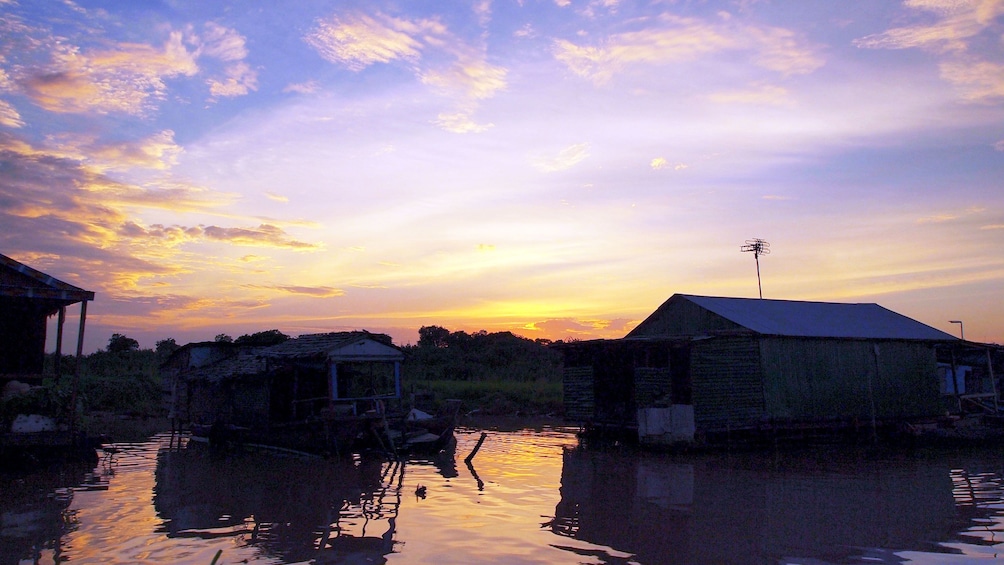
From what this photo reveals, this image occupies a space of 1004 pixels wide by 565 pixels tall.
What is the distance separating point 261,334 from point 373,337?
2454 centimetres

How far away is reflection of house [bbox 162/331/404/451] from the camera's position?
70.7 feet

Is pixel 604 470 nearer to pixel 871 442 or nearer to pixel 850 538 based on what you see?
pixel 850 538

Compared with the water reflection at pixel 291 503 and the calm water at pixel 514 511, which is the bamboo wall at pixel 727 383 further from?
the water reflection at pixel 291 503

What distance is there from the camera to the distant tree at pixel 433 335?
253ft

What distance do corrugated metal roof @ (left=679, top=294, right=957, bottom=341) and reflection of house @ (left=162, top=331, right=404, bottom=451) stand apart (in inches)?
470

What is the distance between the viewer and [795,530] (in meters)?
11.8

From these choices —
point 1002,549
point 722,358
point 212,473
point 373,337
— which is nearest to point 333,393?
point 373,337

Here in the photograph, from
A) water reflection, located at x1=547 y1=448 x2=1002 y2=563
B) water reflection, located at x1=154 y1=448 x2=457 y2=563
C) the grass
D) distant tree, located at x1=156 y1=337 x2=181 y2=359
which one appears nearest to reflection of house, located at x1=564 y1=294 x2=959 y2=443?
water reflection, located at x1=547 y1=448 x2=1002 y2=563

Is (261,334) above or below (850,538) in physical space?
above

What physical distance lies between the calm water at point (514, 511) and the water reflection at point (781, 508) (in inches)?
1.8

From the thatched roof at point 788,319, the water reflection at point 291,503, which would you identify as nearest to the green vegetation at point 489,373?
the thatched roof at point 788,319

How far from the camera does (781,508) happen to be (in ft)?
44.6

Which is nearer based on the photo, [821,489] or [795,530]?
[795,530]

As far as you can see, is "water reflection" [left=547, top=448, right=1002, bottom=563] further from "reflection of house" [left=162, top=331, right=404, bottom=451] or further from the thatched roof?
"reflection of house" [left=162, top=331, right=404, bottom=451]
